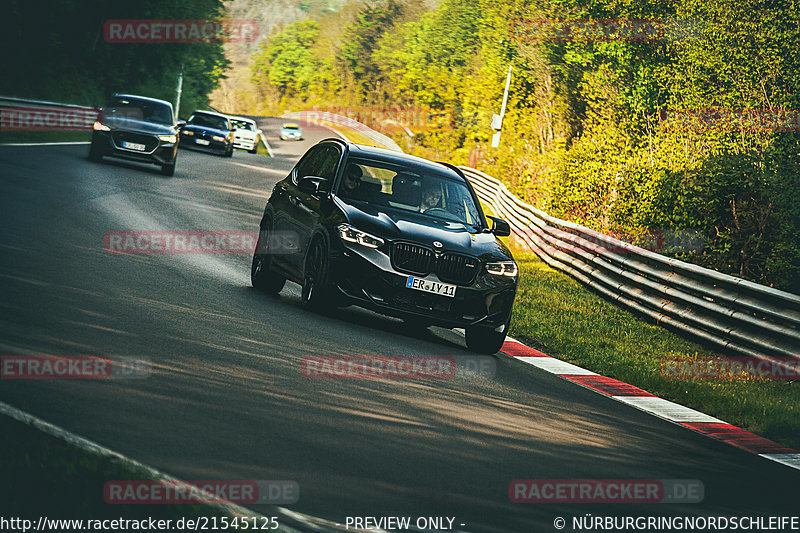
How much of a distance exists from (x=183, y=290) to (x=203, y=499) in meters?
6.65

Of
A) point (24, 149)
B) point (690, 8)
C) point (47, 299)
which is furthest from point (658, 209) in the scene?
point (690, 8)

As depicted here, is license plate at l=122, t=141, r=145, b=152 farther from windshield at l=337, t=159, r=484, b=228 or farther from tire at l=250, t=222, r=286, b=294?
windshield at l=337, t=159, r=484, b=228

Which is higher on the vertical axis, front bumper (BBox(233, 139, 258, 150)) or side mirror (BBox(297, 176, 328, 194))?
side mirror (BBox(297, 176, 328, 194))

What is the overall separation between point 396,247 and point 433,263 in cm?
40

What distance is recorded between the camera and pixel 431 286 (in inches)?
404

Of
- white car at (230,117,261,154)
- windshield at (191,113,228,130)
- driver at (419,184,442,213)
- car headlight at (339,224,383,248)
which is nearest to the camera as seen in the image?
car headlight at (339,224,383,248)

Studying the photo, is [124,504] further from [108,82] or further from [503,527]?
[108,82]

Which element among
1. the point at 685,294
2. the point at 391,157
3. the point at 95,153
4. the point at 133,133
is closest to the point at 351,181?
the point at 391,157

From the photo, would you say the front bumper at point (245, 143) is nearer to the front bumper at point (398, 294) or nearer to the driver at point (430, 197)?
the driver at point (430, 197)

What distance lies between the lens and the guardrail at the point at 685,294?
1161cm

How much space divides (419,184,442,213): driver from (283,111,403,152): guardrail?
6360 centimetres

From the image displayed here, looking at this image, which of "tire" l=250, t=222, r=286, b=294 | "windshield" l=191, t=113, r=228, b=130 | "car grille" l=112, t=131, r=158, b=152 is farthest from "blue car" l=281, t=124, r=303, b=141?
"tire" l=250, t=222, r=286, b=294

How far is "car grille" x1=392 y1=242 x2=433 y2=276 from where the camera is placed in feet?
33.6

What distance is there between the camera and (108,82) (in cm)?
5947
